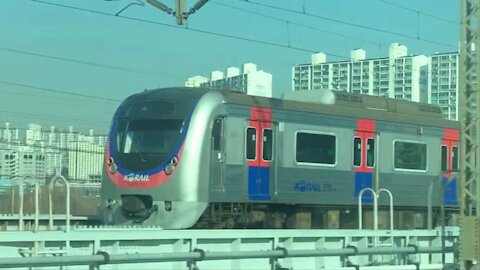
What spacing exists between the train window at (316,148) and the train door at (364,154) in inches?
34.7

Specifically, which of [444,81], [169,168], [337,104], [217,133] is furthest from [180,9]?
[444,81]

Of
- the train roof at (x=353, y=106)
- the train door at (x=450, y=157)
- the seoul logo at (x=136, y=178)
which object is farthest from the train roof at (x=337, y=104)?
the seoul logo at (x=136, y=178)

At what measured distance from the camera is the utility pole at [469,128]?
1397 cm

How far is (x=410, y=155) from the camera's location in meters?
24.3

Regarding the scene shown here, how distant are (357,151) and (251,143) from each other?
3694 millimetres

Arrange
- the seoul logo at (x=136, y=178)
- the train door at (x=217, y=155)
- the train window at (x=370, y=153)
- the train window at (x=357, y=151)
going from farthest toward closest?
the train window at (x=370, y=153) → the train window at (x=357, y=151) → the seoul logo at (x=136, y=178) → the train door at (x=217, y=155)

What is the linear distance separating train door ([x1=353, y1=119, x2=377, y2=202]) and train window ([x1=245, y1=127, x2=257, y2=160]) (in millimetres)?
3422

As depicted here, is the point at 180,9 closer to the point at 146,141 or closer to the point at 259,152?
the point at 146,141

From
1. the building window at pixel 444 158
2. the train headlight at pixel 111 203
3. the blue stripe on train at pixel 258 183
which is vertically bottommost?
the train headlight at pixel 111 203

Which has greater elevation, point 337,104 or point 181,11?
point 181,11

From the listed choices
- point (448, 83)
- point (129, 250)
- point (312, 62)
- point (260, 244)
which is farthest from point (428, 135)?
point (312, 62)

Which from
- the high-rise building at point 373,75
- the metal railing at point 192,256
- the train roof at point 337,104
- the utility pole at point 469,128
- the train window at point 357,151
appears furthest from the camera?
the high-rise building at point 373,75

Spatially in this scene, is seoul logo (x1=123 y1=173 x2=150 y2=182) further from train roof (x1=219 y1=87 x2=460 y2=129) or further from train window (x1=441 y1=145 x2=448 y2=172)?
train window (x1=441 y1=145 x2=448 y2=172)

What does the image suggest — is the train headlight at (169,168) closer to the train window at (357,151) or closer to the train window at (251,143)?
the train window at (251,143)
